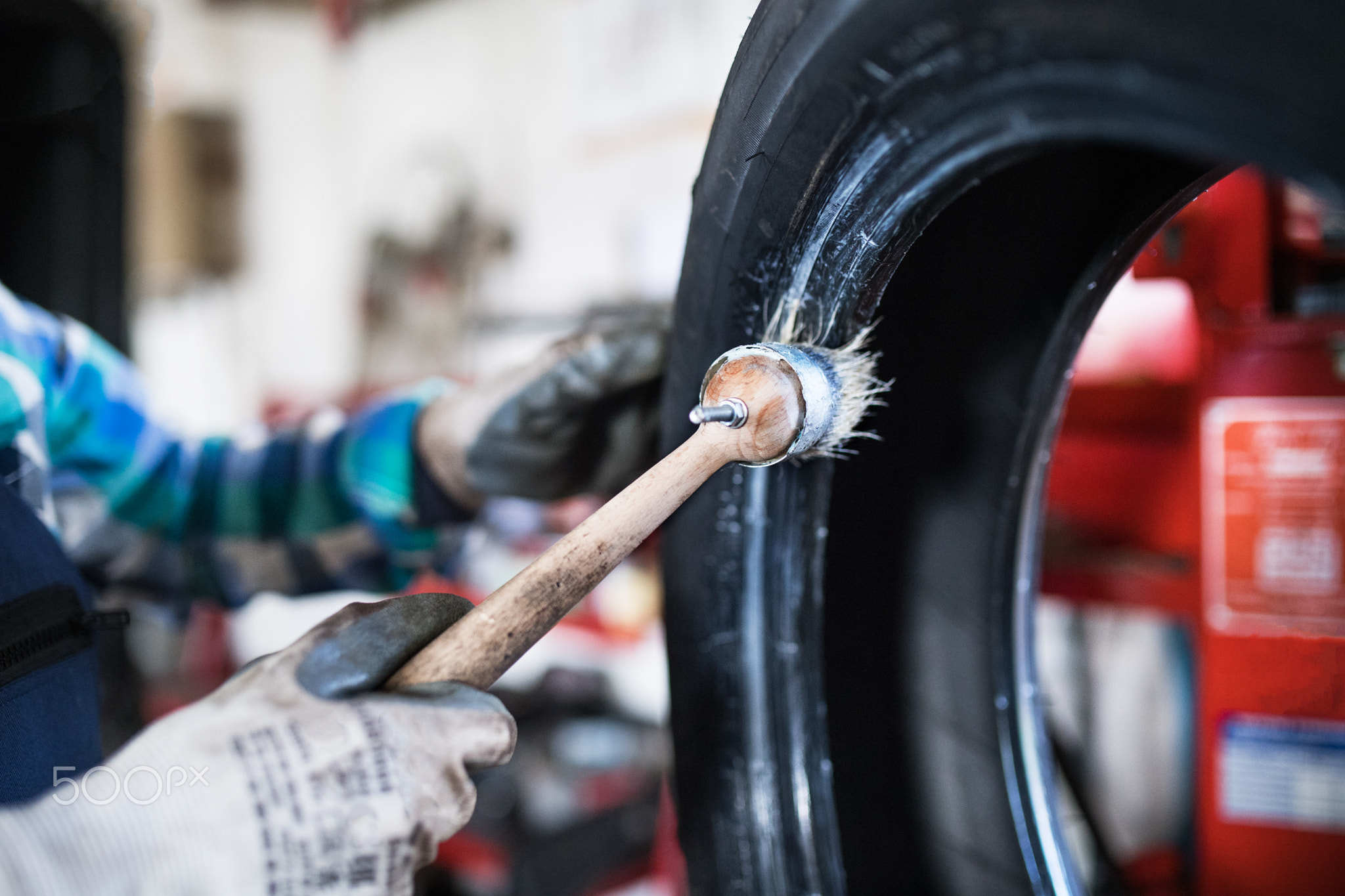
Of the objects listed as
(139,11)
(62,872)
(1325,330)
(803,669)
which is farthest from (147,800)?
(139,11)

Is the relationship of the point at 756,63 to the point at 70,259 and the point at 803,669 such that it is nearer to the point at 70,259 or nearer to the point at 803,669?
the point at 803,669

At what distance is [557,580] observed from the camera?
1.13ft

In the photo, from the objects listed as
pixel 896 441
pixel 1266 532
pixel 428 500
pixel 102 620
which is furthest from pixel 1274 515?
pixel 102 620

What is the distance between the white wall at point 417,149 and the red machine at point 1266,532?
41.2 inches

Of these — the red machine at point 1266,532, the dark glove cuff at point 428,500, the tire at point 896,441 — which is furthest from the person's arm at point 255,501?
the red machine at point 1266,532

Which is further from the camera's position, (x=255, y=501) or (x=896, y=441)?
(x=255, y=501)

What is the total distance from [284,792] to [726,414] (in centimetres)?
21

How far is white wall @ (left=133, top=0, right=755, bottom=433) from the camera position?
6.37ft

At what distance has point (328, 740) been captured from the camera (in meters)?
0.30

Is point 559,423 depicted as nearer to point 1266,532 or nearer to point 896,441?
point 896,441

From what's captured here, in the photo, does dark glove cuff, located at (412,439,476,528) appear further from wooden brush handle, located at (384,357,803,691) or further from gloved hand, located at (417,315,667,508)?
wooden brush handle, located at (384,357,803,691)

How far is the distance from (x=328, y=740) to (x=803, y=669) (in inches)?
9.6

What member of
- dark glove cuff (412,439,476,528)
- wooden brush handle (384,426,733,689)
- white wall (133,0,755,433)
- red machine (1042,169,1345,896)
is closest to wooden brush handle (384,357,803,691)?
wooden brush handle (384,426,733,689)

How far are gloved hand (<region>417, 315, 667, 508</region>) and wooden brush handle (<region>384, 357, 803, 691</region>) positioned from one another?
207 mm
